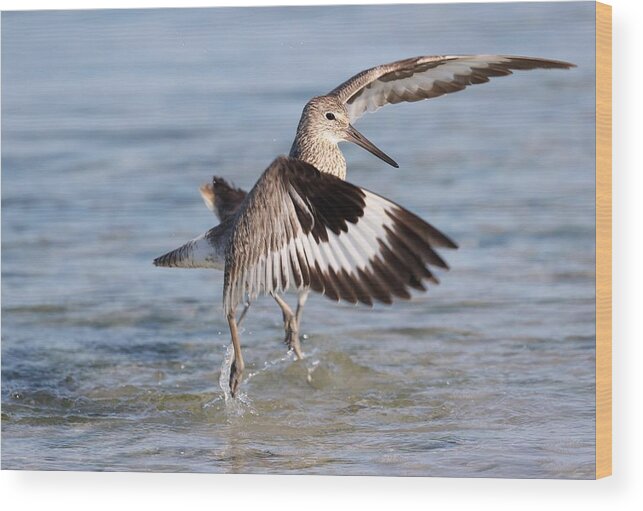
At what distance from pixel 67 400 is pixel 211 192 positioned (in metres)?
1.11

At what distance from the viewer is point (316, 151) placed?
7496 mm

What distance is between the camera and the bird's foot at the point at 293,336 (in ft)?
24.8

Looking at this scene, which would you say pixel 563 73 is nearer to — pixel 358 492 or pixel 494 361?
pixel 494 361

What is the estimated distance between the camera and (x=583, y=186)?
681cm

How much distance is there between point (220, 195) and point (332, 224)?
130cm

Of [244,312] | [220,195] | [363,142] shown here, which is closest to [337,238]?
[363,142]

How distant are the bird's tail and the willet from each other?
123 millimetres

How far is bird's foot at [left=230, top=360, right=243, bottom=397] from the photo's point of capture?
7.33m

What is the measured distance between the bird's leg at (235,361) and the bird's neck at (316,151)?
781mm

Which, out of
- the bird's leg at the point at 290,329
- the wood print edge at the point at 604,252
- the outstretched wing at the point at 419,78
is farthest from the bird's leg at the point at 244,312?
the wood print edge at the point at 604,252

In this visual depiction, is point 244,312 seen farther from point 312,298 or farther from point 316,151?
point 316,151

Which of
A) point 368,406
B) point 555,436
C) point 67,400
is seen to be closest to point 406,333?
point 368,406

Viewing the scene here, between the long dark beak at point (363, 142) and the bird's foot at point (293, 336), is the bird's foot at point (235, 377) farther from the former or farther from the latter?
the long dark beak at point (363, 142)

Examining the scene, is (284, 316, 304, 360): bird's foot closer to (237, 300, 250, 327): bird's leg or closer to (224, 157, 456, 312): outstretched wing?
(237, 300, 250, 327): bird's leg
